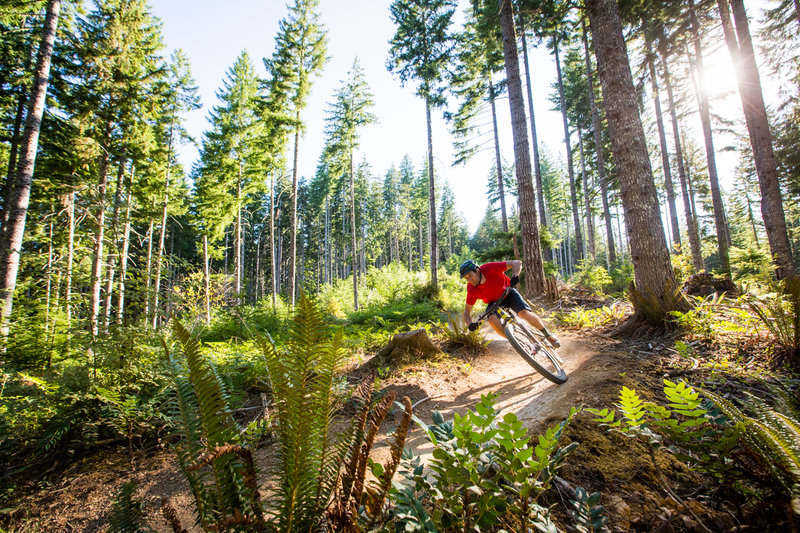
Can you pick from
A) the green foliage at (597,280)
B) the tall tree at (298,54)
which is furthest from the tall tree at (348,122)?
the green foliage at (597,280)

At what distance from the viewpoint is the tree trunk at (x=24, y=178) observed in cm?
639

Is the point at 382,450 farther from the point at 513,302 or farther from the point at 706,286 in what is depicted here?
the point at 706,286

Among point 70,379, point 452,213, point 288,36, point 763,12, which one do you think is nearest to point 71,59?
point 288,36

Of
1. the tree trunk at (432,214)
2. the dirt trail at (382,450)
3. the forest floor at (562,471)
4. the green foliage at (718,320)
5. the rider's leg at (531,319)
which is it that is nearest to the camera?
the forest floor at (562,471)

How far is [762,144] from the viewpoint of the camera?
8156 millimetres

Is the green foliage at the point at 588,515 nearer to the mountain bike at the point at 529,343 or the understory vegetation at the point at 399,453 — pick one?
the understory vegetation at the point at 399,453

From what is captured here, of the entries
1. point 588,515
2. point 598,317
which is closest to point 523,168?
point 598,317

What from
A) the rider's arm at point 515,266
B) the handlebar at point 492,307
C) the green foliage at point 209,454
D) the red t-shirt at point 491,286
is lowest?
the green foliage at point 209,454

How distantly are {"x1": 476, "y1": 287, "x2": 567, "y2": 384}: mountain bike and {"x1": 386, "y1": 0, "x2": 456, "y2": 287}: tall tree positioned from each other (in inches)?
420

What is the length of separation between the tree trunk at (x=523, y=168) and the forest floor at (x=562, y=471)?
392 centimetres

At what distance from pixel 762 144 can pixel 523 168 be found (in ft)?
19.8

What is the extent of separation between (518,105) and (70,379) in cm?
1092

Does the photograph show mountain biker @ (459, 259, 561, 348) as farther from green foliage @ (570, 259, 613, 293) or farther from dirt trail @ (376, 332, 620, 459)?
green foliage @ (570, 259, 613, 293)

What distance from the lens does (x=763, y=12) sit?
1047cm
